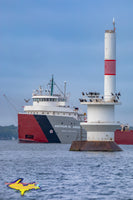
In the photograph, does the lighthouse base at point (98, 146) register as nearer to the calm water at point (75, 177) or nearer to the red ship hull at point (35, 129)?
the calm water at point (75, 177)

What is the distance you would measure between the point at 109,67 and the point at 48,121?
4779 cm

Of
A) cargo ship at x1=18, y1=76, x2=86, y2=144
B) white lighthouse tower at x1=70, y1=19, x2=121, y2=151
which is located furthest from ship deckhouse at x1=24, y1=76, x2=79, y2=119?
white lighthouse tower at x1=70, y1=19, x2=121, y2=151

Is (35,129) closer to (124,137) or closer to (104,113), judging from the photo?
(124,137)

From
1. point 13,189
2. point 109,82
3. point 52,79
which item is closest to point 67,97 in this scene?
point 52,79

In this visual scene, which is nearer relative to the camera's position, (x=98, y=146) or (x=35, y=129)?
(x=98, y=146)

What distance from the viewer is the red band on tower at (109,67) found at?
7769 centimetres

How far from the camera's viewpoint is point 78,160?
6669 cm

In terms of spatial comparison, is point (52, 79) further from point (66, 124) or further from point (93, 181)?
point (93, 181)

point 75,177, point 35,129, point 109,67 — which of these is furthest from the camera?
point 35,129

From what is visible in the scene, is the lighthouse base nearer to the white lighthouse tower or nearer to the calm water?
the white lighthouse tower

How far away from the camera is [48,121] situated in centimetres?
12369

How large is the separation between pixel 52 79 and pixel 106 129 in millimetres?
61234

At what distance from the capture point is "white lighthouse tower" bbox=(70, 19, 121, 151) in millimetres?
76438

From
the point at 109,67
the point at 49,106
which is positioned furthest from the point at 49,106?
the point at 109,67
